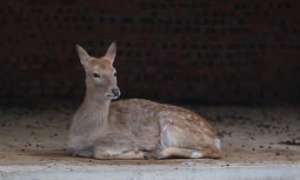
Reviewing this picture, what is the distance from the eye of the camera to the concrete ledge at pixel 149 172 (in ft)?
32.8

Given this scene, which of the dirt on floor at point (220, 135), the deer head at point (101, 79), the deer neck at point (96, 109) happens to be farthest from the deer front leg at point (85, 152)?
the deer head at point (101, 79)

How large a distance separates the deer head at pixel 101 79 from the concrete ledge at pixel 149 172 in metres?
0.89

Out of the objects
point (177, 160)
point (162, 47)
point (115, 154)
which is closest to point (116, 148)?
point (115, 154)

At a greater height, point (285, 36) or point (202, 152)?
point (285, 36)

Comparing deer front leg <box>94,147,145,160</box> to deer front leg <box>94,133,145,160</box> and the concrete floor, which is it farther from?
the concrete floor

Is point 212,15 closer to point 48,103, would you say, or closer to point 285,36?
point 285,36

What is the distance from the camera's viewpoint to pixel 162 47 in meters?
16.6

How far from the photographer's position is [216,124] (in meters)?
14.7

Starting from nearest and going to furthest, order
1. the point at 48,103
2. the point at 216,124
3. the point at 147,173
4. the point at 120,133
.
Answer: the point at 147,173
the point at 120,133
the point at 216,124
the point at 48,103

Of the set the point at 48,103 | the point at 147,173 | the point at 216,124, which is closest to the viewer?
the point at 147,173

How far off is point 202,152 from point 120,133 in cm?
87

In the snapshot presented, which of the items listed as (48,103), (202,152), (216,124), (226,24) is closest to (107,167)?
(202,152)

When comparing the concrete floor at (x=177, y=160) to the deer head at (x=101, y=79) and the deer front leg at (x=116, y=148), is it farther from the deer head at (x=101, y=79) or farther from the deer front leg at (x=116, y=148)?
the deer head at (x=101, y=79)

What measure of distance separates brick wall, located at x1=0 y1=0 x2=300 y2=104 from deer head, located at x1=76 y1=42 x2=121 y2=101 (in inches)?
191
